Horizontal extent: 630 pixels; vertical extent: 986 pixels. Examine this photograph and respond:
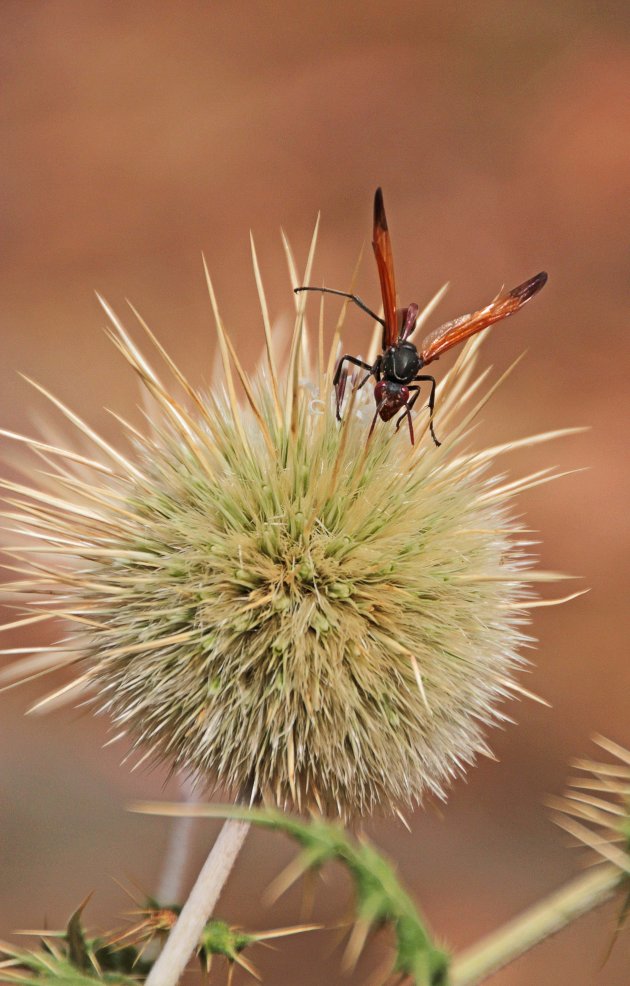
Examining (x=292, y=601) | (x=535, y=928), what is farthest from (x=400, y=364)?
(x=535, y=928)

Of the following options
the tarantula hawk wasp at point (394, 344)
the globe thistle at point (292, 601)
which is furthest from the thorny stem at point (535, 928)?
the tarantula hawk wasp at point (394, 344)

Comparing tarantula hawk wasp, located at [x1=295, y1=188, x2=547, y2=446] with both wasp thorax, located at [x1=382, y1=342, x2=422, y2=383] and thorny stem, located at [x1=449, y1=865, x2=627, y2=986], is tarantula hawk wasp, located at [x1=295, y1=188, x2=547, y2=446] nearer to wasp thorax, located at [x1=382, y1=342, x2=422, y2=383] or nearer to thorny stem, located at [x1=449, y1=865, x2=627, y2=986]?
wasp thorax, located at [x1=382, y1=342, x2=422, y2=383]

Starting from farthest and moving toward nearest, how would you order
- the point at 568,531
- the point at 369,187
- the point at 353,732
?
the point at 369,187
the point at 568,531
the point at 353,732

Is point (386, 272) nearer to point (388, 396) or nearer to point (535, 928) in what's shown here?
point (388, 396)

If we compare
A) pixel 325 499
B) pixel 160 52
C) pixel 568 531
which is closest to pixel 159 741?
pixel 325 499

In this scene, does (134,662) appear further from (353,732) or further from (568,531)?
(568,531)
